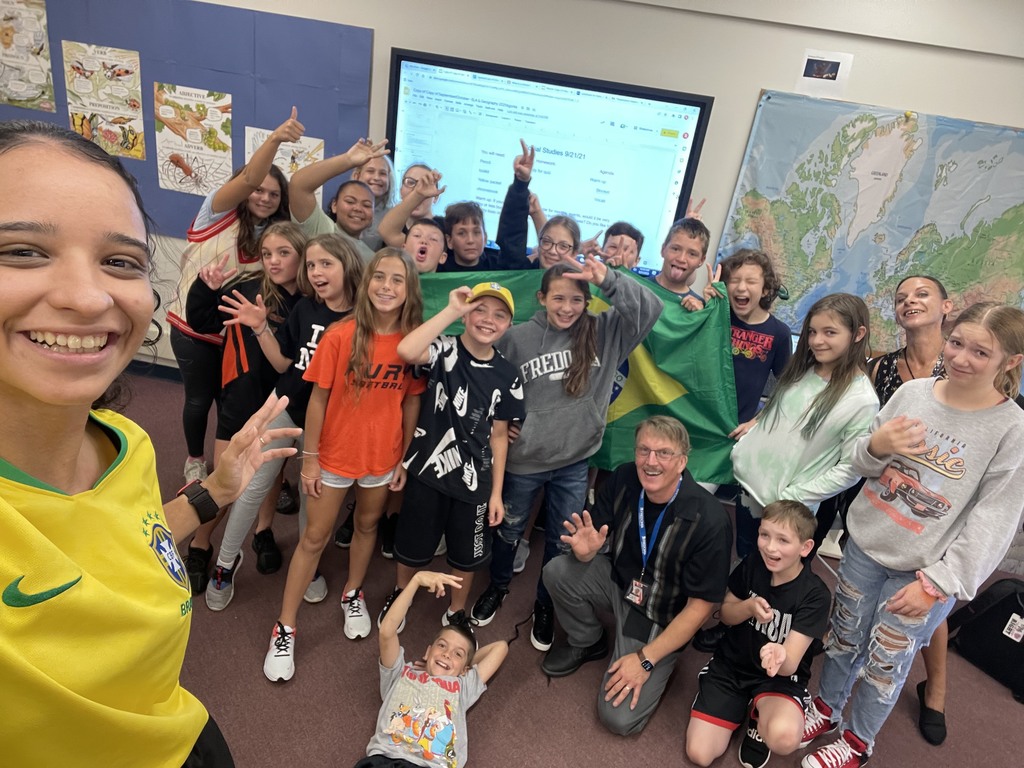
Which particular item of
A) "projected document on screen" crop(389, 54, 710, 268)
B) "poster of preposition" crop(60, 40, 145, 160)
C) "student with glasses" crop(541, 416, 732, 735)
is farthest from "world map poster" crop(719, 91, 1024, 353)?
"poster of preposition" crop(60, 40, 145, 160)

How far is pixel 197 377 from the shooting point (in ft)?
9.17

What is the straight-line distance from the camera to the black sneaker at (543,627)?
2629 mm

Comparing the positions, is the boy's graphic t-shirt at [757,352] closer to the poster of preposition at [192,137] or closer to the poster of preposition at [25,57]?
the poster of preposition at [192,137]

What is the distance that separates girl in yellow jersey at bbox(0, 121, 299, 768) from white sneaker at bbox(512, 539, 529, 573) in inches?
90.3

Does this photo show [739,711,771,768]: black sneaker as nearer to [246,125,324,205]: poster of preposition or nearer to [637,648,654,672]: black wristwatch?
[637,648,654,672]: black wristwatch

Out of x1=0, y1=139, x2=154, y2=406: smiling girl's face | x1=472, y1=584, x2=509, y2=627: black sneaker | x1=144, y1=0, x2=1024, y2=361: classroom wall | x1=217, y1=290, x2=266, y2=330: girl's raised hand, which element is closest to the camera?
x1=0, y1=139, x2=154, y2=406: smiling girl's face

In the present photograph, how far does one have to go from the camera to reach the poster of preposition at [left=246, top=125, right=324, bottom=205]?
400 cm

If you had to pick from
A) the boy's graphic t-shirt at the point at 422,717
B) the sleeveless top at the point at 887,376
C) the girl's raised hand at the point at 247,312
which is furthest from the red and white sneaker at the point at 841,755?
the girl's raised hand at the point at 247,312

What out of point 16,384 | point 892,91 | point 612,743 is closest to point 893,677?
point 612,743

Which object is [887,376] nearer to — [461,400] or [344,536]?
[461,400]

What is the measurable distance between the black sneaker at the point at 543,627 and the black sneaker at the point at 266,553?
4.33 feet

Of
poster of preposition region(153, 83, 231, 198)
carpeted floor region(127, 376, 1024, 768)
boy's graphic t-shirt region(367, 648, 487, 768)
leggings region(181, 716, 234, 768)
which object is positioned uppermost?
poster of preposition region(153, 83, 231, 198)

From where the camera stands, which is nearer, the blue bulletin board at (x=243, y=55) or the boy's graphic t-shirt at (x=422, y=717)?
the boy's graphic t-shirt at (x=422, y=717)

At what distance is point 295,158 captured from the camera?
13.3 ft
